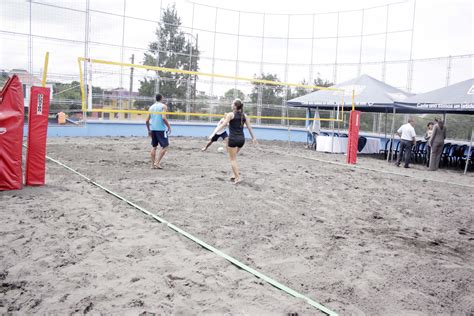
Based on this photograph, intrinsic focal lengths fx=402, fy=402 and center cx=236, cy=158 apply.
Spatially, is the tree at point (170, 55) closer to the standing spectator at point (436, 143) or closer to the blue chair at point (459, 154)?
the standing spectator at point (436, 143)

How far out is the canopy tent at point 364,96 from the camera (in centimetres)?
1462

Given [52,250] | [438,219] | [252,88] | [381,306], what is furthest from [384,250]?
[252,88]

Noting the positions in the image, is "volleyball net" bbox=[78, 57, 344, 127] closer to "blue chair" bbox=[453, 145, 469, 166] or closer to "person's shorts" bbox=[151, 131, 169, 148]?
"blue chair" bbox=[453, 145, 469, 166]

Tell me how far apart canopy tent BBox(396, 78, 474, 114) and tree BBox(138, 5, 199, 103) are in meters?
11.5

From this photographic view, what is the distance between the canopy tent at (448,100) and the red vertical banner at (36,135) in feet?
35.6

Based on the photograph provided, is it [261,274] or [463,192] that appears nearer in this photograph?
[261,274]

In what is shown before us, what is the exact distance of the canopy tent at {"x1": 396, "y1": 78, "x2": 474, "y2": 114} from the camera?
38.4 ft

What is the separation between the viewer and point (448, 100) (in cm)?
1225

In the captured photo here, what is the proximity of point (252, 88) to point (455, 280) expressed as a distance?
1964 cm

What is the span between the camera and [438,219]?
19.7 ft

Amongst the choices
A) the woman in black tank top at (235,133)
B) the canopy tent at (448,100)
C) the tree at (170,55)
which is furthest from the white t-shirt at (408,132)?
the tree at (170,55)

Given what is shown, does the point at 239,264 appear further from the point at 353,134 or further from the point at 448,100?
the point at 448,100

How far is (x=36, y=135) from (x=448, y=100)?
11.3m

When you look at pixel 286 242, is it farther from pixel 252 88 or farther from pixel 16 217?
pixel 252 88
